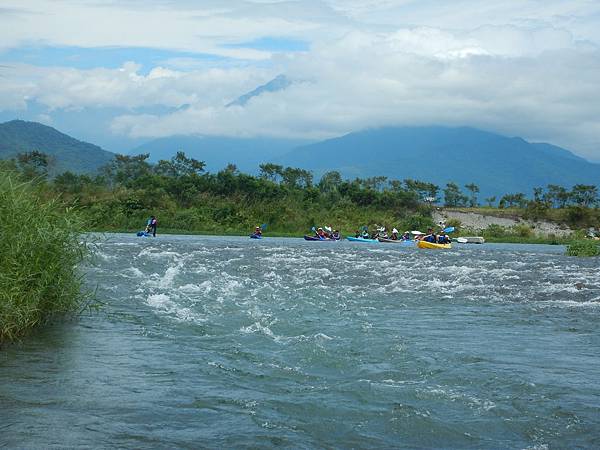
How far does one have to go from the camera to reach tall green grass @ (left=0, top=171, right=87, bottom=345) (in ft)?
34.3

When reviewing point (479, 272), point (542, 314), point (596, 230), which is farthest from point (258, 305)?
point (596, 230)

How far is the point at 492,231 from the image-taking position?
74.6 metres

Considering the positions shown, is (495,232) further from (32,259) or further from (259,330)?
(32,259)

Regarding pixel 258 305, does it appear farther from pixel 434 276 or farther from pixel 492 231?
pixel 492 231

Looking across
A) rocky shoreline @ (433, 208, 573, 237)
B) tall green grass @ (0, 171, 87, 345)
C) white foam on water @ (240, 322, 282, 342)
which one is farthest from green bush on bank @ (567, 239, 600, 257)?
rocky shoreline @ (433, 208, 573, 237)

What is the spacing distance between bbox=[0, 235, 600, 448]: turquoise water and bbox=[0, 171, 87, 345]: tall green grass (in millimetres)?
398

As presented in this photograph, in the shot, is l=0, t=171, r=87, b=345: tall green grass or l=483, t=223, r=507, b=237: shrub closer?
l=0, t=171, r=87, b=345: tall green grass

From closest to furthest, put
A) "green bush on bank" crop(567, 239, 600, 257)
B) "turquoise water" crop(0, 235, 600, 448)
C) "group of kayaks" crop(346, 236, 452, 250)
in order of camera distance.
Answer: "turquoise water" crop(0, 235, 600, 448) → "green bush on bank" crop(567, 239, 600, 257) → "group of kayaks" crop(346, 236, 452, 250)

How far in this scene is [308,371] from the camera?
30.8ft

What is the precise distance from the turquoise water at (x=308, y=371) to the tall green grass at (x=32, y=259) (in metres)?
0.40

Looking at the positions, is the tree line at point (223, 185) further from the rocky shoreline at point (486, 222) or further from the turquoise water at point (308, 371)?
the turquoise water at point (308, 371)

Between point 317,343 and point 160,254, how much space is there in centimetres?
1996

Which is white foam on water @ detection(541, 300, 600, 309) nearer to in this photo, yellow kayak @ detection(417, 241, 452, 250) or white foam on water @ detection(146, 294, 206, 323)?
white foam on water @ detection(146, 294, 206, 323)

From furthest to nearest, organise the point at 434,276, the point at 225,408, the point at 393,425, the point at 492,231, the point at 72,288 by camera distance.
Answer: the point at 492,231 → the point at 434,276 → the point at 72,288 → the point at 225,408 → the point at 393,425
